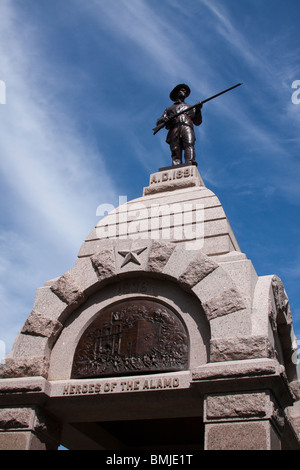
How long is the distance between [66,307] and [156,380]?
2174 mm

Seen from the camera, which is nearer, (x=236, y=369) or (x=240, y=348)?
(x=236, y=369)

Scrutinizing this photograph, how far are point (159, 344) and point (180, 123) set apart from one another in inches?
255

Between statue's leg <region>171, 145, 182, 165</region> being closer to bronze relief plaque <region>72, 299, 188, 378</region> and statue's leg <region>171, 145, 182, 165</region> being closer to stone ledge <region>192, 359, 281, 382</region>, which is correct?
bronze relief plaque <region>72, 299, 188, 378</region>

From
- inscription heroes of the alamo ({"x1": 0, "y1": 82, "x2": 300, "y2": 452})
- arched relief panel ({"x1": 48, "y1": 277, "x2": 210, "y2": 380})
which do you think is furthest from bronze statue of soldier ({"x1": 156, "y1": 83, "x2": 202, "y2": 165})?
arched relief panel ({"x1": 48, "y1": 277, "x2": 210, "y2": 380})

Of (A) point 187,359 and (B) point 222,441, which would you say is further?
(A) point 187,359

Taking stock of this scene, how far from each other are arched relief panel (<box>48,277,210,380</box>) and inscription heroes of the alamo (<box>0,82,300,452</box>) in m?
0.02

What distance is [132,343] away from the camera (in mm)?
8117

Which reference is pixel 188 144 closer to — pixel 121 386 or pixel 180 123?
pixel 180 123

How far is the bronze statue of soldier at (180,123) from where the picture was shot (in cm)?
1228

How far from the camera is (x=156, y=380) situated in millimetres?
7508

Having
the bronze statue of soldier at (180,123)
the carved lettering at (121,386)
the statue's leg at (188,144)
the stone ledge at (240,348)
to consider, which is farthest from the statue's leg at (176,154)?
the carved lettering at (121,386)

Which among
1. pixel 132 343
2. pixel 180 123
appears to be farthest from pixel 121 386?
pixel 180 123
